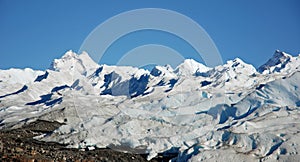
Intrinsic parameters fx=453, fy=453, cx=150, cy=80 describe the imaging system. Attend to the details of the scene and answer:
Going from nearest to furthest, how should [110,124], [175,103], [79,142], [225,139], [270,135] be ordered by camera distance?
[270,135] → [225,139] → [79,142] → [110,124] → [175,103]

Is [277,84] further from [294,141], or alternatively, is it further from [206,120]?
[294,141]

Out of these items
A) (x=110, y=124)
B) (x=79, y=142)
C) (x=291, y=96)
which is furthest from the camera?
(x=291, y=96)

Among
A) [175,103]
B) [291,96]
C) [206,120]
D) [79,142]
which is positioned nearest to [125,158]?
[79,142]

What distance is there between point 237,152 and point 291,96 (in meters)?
48.1

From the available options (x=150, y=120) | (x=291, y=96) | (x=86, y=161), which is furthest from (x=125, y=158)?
(x=291, y=96)

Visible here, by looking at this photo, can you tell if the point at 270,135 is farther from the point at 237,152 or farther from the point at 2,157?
the point at 2,157

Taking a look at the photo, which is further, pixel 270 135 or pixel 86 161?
pixel 270 135

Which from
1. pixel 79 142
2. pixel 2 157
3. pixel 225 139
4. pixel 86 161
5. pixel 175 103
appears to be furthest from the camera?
pixel 175 103

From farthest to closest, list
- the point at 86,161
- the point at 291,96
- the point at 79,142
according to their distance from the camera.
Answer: the point at 291,96 → the point at 79,142 → the point at 86,161

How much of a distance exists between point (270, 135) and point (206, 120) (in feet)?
130

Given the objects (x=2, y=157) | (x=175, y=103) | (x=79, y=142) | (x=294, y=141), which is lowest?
(x=2, y=157)

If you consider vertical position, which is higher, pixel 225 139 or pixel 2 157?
pixel 225 139

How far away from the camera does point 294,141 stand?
67.4m

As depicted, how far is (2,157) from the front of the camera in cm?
5103
